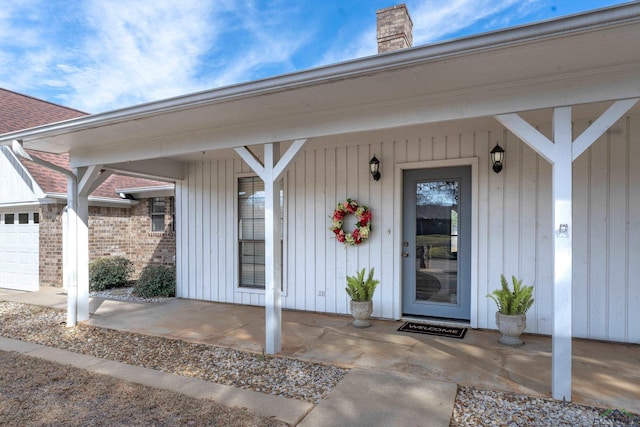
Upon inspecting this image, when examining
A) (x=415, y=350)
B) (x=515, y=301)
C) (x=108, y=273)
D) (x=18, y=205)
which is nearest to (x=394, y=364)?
(x=415, y=350)

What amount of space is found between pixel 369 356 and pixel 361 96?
251 centimetres

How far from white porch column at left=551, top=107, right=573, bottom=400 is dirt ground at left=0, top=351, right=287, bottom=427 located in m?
2.07

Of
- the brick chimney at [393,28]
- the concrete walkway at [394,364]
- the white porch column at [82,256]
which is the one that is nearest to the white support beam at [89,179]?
the white porch column at [82,256]

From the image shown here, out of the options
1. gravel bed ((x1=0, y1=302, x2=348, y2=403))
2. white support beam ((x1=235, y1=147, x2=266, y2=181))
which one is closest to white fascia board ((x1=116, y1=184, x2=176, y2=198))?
gravel bed ((x1=0, y1=302, x2=348, y2=403))

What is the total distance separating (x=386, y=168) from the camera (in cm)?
507

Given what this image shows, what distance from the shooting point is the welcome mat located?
4.35m

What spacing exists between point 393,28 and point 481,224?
3315 mm

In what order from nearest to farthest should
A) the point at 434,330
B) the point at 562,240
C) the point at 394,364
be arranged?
the point at 562,240 → the point at 394,364 → the point at 434,330

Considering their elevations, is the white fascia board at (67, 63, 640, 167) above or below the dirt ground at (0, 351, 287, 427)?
above

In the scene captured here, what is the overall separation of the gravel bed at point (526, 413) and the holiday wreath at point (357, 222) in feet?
8.40

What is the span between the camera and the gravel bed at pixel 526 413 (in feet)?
8.05

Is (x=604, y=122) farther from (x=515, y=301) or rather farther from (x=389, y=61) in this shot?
(x=515, y=301)

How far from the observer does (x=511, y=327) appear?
3.88 metres

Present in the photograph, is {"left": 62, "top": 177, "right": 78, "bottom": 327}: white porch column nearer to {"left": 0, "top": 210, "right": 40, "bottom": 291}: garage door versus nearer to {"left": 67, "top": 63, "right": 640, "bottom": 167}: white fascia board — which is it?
{"left": 67, "top": 63, "right": 640, "bottom": 167}: white fascia board
